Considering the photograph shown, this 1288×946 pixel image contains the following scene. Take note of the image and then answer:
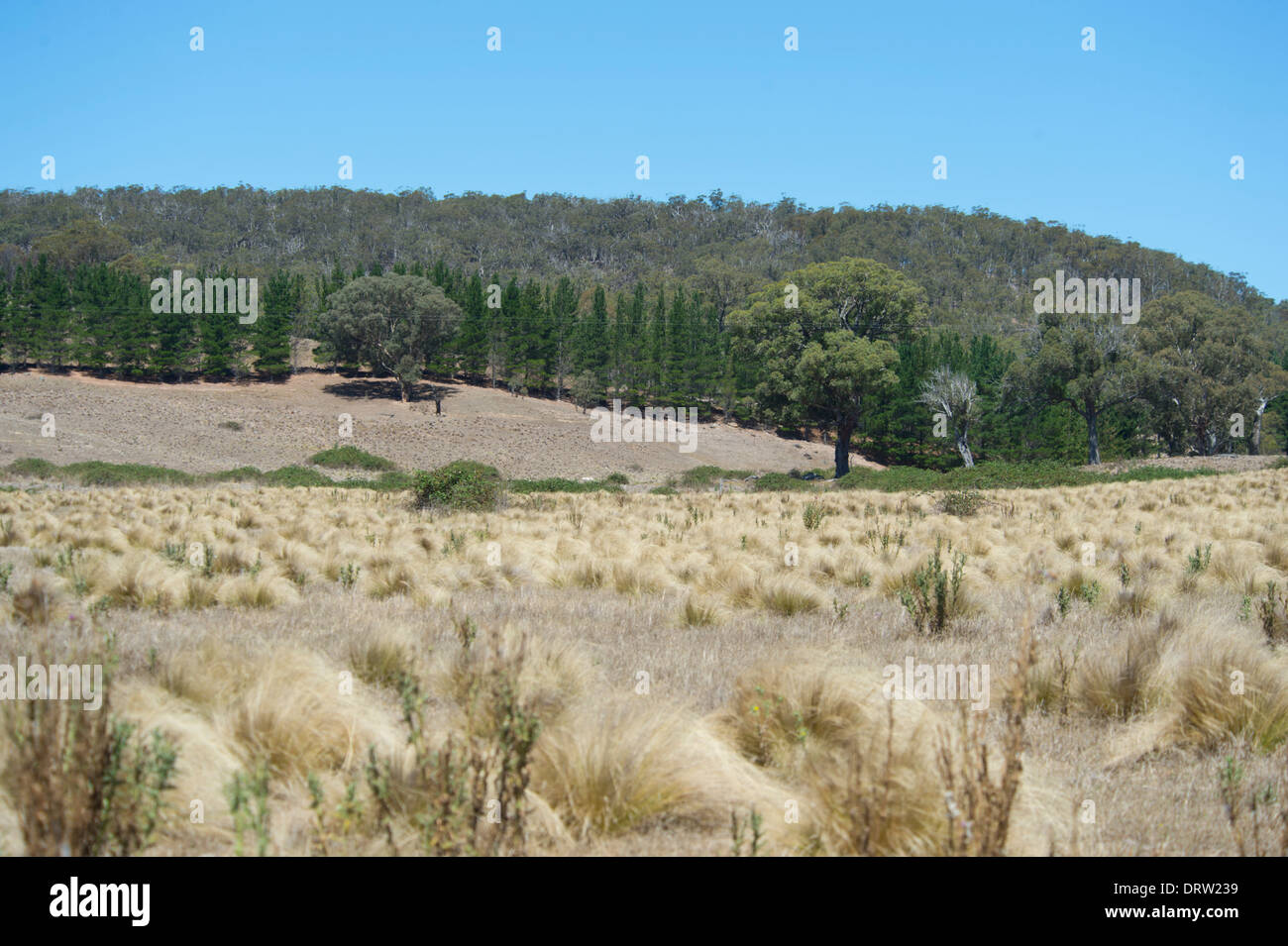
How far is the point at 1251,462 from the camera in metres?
38.0

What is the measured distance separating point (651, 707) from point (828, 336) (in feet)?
142

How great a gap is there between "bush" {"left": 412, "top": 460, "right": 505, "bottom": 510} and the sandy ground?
87.0ft

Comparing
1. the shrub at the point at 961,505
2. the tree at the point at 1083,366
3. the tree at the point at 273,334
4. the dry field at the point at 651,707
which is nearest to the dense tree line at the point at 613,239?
the tree at the point at 273,334

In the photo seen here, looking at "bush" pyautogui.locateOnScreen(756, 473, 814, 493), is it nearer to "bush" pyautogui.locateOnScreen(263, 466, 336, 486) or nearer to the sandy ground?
the sandy ground

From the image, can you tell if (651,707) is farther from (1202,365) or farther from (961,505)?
(1202,365)

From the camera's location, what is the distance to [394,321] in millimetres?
67375

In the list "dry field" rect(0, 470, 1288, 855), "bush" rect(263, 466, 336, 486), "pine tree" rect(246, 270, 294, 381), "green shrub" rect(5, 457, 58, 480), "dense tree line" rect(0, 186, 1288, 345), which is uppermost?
"dense tree line" rect(0, 186, 1288, 345)

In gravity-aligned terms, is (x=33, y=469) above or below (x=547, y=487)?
above

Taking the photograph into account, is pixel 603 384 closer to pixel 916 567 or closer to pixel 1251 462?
pixel 1251 462

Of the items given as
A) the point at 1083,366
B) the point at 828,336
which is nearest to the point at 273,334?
the point at 828,336

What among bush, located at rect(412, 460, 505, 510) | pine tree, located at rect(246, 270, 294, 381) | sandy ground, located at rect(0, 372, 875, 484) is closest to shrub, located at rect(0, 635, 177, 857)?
bush, located at rect(412, 460, 505, 510)

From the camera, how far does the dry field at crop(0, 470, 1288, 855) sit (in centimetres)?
286

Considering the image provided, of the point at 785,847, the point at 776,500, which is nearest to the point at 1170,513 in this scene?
the point at 776,500

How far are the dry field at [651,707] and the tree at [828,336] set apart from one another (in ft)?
116
